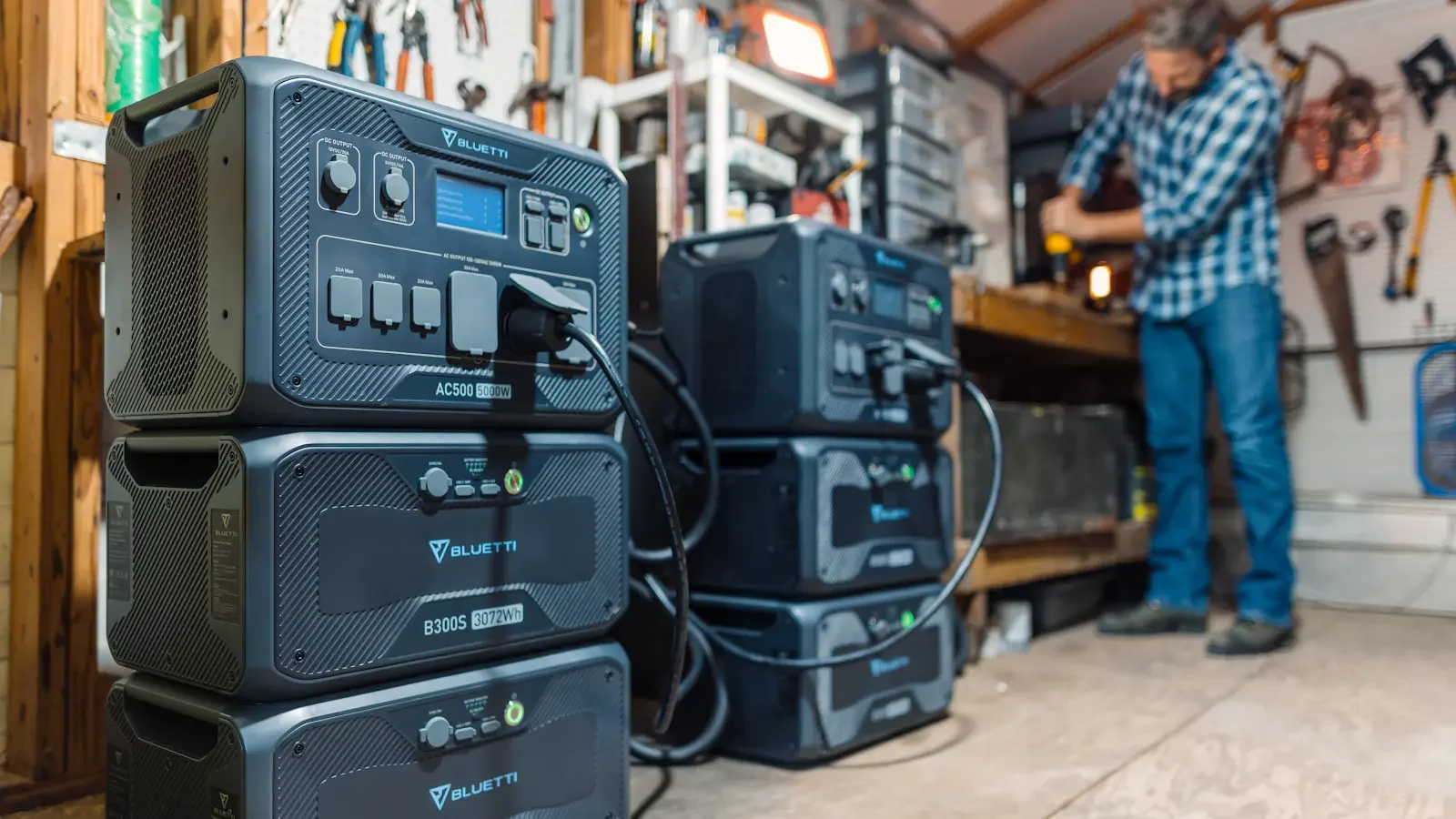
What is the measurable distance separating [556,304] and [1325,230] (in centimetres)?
292

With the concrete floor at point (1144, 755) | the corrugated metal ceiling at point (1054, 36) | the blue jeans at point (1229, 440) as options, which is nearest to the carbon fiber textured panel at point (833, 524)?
the concrete floor at point (1144, 755)

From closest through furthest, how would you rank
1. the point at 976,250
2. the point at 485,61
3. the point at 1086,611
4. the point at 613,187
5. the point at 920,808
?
the point at 613,187
the point at 920,808
the point at 485,61
the point at 1086,611
the point at 976,250

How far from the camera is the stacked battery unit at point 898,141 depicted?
2381 millimetres

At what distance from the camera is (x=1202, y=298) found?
2.19m

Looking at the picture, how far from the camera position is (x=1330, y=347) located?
3.03 metres

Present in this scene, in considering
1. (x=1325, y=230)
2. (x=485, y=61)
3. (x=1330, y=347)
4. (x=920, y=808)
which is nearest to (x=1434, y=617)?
(x=1330, y=347)

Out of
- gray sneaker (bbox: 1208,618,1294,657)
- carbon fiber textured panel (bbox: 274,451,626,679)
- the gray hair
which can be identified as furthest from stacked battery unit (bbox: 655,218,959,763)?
the gray hair

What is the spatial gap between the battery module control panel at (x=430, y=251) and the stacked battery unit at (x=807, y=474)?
0.36 meters

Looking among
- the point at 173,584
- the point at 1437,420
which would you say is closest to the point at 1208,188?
the point at 1437,420

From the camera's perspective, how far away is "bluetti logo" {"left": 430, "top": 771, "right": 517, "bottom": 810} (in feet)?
2.68

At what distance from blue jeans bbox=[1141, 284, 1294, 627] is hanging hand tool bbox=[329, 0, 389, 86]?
1649mm

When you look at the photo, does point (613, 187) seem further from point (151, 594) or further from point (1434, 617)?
point (1434, 617)

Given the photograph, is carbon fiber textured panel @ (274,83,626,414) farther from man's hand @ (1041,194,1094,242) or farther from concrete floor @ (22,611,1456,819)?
man's hand @ (1041,194,1094,242)

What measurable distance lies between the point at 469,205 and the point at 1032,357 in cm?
209
